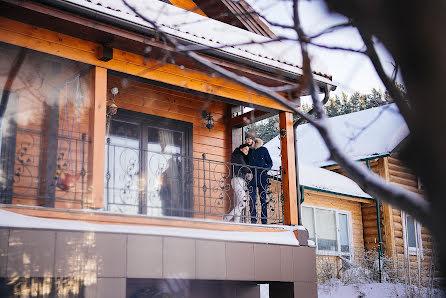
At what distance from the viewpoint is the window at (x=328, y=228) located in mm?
13992

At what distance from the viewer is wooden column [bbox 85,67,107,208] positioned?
6.11 meters

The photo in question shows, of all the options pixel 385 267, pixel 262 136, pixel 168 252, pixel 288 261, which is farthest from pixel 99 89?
pixel 262 136

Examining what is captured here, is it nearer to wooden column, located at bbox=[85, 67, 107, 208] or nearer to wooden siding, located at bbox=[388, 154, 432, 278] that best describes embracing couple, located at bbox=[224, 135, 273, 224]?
wooden column, located at bbox=[85, 67, 107, 208]

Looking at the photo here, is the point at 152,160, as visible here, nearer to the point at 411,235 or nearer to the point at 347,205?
the point at 347,205

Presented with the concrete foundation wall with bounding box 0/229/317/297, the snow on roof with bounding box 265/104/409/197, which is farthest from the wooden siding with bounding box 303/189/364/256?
the concrete foundation wall with bounding box 0/229/317/297

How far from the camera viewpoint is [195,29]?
23.7ft

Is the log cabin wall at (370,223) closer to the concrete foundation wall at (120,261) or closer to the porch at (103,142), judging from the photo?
the porch at (103,142)

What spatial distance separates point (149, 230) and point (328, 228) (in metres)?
9.05

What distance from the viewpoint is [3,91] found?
717 centimetres

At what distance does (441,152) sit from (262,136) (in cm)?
2987

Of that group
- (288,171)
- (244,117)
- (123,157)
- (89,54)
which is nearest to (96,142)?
(89,54)

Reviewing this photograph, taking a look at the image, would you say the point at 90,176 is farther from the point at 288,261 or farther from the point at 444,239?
the point at 444,239

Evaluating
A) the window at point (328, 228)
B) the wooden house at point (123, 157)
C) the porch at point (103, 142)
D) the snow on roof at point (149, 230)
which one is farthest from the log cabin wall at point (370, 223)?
the snow on roof at point (149, 230)

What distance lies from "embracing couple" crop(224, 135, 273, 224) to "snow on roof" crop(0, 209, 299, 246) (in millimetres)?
858
